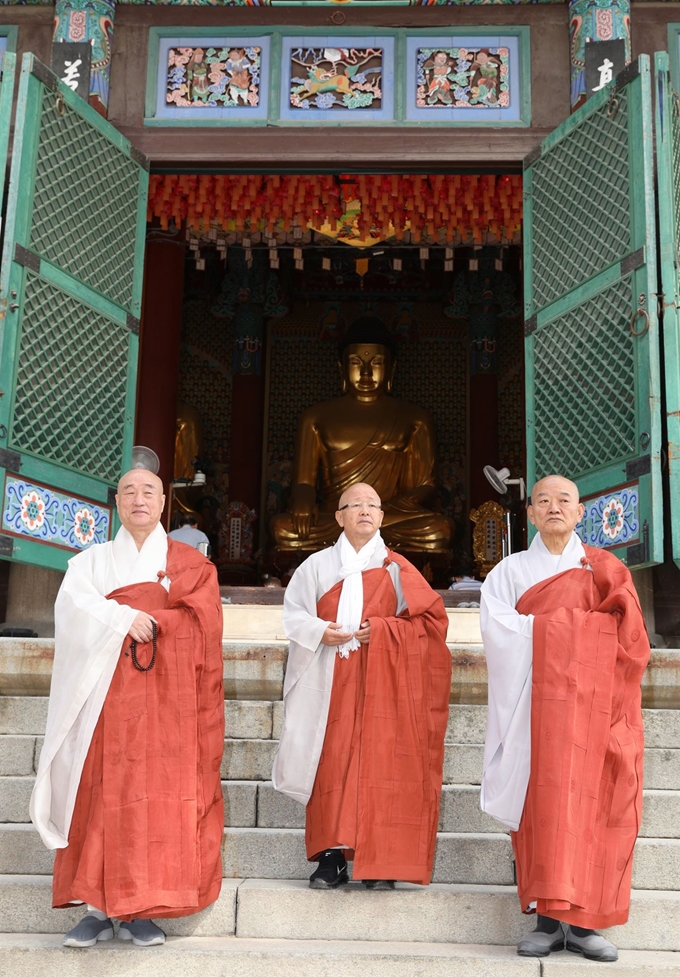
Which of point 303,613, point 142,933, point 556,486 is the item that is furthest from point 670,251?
point 142,933

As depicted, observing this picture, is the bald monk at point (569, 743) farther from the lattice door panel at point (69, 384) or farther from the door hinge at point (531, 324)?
the lattice door panel at point (69, 384)

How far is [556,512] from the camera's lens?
168 inches

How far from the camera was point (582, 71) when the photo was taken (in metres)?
6.92

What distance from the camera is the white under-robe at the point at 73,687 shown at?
3.81 meters

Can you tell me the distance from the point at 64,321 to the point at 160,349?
3.13 m

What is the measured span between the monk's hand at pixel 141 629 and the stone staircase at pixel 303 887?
2.44ft

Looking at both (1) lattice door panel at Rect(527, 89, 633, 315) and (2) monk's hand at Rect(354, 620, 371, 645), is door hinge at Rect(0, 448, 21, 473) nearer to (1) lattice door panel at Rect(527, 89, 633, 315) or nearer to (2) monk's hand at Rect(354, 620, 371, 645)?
(2) monk's hand at Rect(354, 620, 371, 645)

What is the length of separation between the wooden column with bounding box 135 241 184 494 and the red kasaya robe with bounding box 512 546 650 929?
5.73m

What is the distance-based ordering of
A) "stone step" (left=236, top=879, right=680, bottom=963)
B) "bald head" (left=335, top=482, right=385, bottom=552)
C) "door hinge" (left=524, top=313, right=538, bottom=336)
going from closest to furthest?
"stone step" (left=236, top=879, right=680, bottom=963) → "bald head" (left=335, top=482, right=385, bottom=552) → "door hinge" (left=524, top=313, right=538, bottom=336)

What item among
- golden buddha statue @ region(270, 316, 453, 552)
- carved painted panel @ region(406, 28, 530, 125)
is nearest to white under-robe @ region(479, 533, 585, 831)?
carved painted panel @ region(406, 28, 530, 125)

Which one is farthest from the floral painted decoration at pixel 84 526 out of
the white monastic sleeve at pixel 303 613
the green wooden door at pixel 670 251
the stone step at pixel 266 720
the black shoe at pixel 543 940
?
the black shoe at pixel 543 940

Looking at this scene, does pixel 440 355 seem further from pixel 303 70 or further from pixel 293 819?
pixel 293 819

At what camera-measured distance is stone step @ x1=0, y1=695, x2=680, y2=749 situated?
4637mm

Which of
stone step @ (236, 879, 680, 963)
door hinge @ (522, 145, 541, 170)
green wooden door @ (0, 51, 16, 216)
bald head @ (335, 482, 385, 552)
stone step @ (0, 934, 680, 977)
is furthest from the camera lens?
door hinge @ (522, 145, 541, 170)
